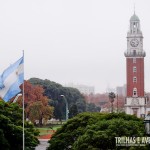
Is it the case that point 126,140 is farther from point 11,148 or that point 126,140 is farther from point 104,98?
point 104,98

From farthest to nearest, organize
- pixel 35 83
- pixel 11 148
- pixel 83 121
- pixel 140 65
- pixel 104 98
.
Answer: pixel 104 98 < pixel 35 83 < pixel 140 65 < pixel 83 121 < pixel 11 148

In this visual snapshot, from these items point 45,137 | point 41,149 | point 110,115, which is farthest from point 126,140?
point 45,137

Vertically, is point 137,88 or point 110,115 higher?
point 137,88

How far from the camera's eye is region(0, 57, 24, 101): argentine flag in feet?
95.9

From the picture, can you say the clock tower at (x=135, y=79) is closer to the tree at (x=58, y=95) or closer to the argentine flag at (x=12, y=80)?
the tree at (x=58, y=95)

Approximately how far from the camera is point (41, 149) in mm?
46469

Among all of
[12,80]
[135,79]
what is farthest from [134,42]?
[12,80]

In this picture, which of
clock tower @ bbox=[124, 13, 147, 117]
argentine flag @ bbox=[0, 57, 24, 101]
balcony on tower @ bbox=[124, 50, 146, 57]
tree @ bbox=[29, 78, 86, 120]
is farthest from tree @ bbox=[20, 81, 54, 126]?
argentine flag @ bbox=[0, 57, 24, 101]

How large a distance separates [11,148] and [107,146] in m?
6.81

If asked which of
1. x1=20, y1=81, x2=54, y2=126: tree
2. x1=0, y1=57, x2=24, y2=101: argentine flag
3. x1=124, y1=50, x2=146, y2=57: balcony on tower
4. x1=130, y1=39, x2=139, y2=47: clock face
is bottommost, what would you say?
x1=0, y1=57, x2=24, y2=101: argentine flag

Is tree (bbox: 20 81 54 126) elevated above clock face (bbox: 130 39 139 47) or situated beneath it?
situated beneath

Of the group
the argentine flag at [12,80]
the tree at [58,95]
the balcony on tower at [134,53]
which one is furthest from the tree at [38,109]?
the argentine flag at [12,80]

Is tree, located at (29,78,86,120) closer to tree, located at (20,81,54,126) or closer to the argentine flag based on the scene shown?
tree, located at (20,81,54,126)

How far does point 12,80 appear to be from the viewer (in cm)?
2958
